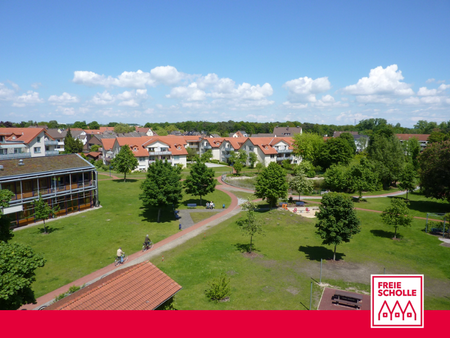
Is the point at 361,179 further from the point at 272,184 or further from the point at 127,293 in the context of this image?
the point at 127,293

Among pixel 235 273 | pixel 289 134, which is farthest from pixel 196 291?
pixel 289 134

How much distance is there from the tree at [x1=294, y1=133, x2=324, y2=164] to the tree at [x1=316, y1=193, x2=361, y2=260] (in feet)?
193

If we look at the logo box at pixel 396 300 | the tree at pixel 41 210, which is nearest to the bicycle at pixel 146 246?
the tree at pixel 41 210

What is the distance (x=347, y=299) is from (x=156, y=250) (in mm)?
17968

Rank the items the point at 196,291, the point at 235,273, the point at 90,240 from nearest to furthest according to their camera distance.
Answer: the point at 196,291
the point at 235,273
the point at 90,240

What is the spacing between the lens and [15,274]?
545 inches

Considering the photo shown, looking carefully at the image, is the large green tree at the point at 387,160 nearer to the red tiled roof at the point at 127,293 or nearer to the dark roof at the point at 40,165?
the dark roof at the point at 40,165

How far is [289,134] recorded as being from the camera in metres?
134

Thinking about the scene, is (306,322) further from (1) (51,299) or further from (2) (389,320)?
(1) (51,299)

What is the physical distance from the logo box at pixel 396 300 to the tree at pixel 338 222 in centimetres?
2001

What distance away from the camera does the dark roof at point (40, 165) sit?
115 feet

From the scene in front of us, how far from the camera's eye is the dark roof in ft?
115

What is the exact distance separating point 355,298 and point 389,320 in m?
14.6

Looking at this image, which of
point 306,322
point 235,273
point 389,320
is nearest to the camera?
point 306,322
